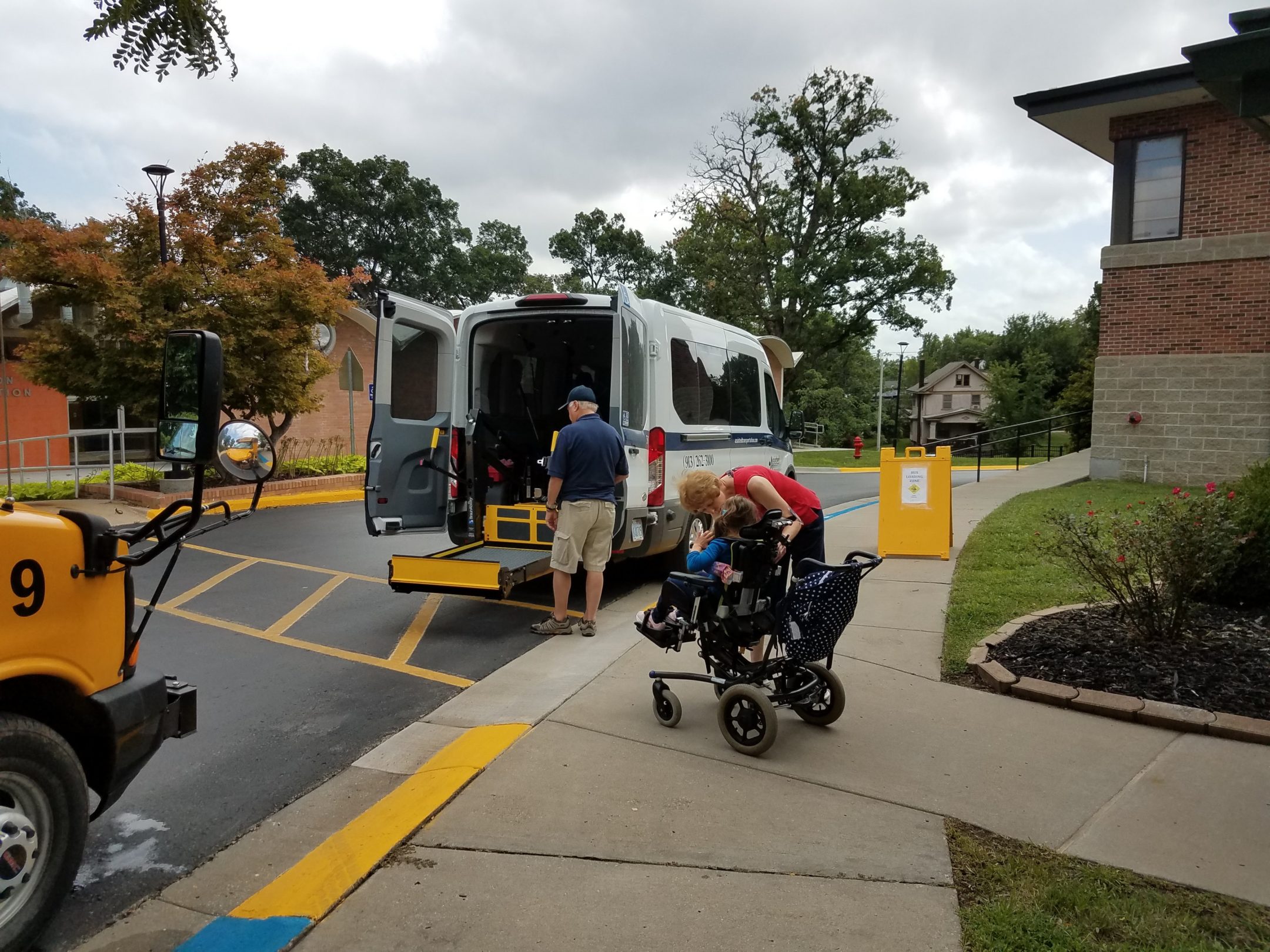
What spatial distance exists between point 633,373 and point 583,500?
121 cm

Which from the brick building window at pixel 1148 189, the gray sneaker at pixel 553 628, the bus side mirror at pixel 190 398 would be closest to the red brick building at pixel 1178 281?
the brick building window at pixel 1148 189

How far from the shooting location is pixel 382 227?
51.7 meters

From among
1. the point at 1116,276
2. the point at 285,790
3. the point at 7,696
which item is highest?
the point at 1116,276

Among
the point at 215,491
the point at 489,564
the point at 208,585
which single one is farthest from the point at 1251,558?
the point at 215,491

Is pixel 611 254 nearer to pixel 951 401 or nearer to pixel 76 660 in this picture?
pixel 951 401

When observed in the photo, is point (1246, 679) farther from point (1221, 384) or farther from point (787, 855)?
point (1221, 384)

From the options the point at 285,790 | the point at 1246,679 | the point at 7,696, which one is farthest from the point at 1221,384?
the point at 7,696

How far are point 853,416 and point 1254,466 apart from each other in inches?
2012

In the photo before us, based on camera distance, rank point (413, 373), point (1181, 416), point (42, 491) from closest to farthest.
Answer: point (413, 373), point (42, 491), point (1181, 416)

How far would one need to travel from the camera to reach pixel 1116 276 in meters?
15.6

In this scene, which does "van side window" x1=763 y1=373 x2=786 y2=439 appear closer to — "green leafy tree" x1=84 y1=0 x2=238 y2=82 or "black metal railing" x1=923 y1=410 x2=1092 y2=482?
"black metal railing" x1=923 y1=410 x2=1092 y2=482

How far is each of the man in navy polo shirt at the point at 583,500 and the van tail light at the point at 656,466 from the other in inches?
29.5

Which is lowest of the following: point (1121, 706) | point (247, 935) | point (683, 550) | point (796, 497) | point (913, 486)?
point (247, 935)

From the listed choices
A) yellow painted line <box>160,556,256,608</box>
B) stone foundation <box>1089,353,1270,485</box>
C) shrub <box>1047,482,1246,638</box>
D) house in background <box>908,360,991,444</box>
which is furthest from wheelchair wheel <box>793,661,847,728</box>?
house in background <box>908,360,991,444</box>
